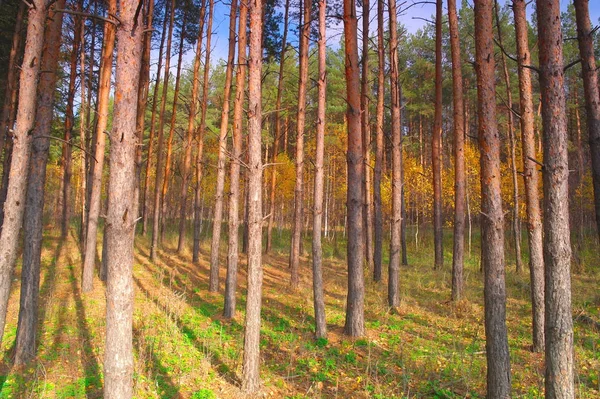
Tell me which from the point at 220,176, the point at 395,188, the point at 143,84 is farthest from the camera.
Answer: the point at 143,84

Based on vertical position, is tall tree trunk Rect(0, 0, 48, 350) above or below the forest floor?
above

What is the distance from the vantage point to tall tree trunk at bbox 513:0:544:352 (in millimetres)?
6848

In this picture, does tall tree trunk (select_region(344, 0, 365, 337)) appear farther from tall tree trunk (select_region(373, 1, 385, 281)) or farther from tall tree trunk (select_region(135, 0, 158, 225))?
tall tree trunk (select_region(135, 0, 158, 225))

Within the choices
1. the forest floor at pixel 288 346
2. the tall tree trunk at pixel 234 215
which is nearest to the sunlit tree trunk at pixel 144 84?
the forest floor at pixel 288 346

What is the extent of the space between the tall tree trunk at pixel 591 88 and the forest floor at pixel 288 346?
320cm

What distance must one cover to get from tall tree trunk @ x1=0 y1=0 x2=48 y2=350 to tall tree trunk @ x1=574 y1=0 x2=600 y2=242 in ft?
27.0

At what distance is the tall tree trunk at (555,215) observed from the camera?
4172 millimetres

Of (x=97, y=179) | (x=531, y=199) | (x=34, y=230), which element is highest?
(x=97, y=179)

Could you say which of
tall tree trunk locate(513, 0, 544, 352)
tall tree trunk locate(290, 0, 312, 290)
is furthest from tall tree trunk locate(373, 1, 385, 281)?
tall tree trunk locate(513, 0, 544, 352)

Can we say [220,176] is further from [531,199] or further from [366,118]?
[531,199]

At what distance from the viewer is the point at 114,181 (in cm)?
395

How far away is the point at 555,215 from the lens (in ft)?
14.3

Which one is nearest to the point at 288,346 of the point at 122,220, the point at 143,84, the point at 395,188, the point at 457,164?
the point at 122,220

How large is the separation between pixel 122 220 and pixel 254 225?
2.05 metres
